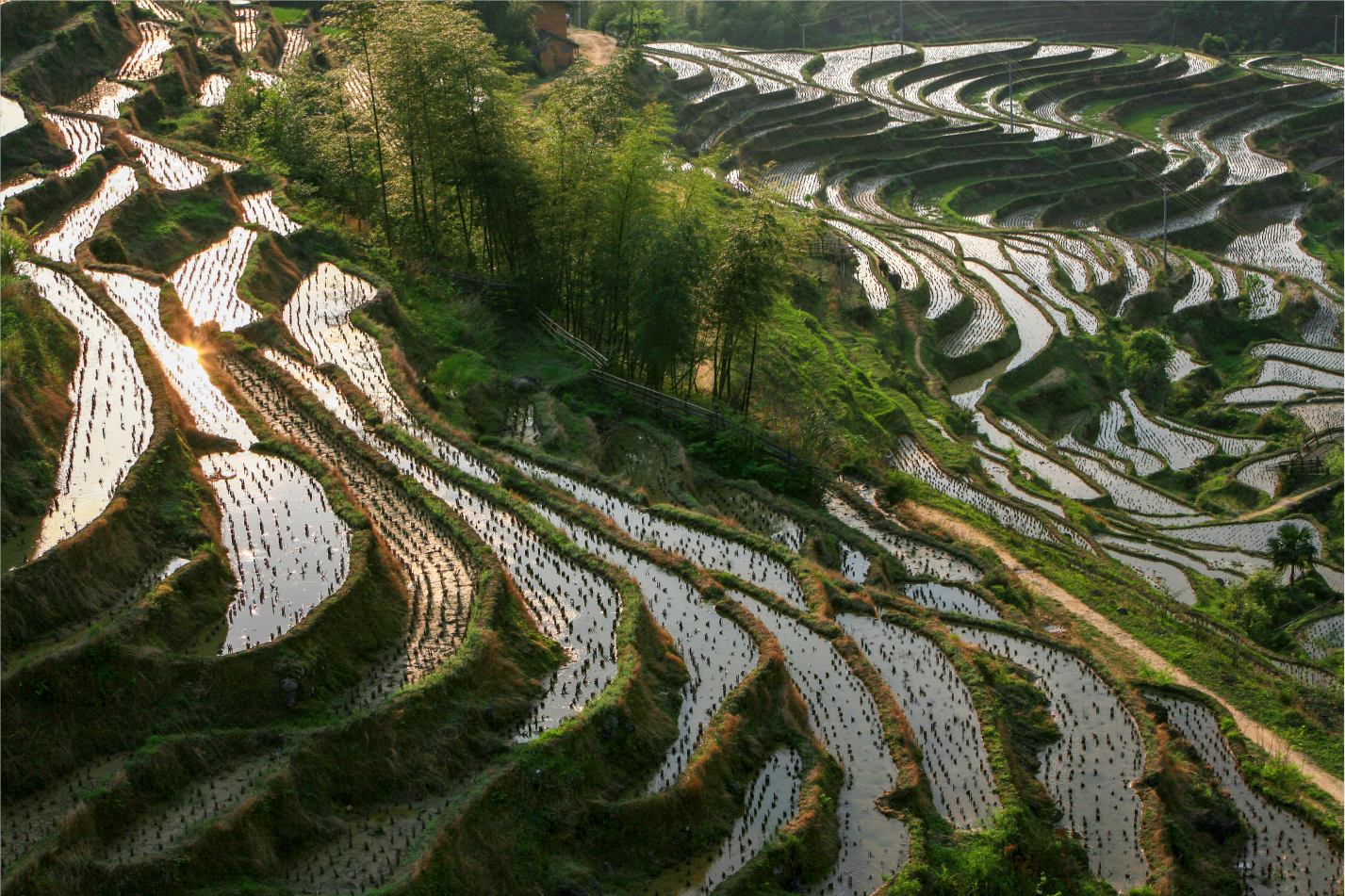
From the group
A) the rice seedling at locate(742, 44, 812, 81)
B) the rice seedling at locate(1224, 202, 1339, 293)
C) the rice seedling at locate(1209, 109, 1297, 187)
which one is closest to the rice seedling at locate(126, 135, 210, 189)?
the rice seedling at locate(1224, 202, 1339, 293)

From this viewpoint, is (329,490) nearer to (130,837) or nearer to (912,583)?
(130,837)

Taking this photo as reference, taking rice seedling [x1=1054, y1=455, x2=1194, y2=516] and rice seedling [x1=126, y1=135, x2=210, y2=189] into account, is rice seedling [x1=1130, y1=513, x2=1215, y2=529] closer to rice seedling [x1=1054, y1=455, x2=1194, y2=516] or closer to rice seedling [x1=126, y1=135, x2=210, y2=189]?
rice seedling [x1=1054, y1=455, x2=1194, y2=516]

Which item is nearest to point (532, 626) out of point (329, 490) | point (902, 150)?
point (329, 490)

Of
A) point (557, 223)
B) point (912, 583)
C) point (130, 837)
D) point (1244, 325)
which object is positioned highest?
point (557, 223)

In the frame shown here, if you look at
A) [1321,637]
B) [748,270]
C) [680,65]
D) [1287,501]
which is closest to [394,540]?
[748,270]

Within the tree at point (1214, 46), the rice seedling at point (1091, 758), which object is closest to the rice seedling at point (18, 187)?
the rice seedling at point (1091, 758)

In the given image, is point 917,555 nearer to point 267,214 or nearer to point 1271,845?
point 1271,845

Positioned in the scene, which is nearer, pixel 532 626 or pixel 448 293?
pixel 532 626
